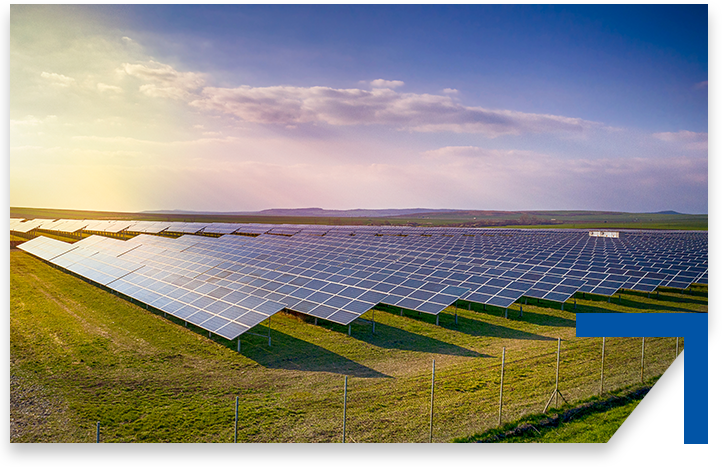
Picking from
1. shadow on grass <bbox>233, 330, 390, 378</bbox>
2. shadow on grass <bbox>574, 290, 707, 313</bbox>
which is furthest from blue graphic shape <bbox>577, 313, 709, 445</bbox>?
shadow on grass <bbox>574, 290, 707, 313</bbox>

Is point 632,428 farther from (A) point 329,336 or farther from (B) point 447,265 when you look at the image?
(B) point 447,265

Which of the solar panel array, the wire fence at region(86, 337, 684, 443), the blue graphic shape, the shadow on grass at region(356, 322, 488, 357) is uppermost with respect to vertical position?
the blue graphic shape

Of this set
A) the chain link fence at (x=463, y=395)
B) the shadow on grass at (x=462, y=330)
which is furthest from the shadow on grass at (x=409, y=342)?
the chain link fence at (x=463, y=395)

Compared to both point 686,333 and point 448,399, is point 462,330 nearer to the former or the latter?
point 448,399

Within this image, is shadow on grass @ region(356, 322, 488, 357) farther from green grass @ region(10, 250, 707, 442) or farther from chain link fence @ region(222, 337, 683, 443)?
chain link fence @ region(222, 337, 683, 443)

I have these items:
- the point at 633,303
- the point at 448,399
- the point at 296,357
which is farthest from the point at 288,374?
the point at 633,303
